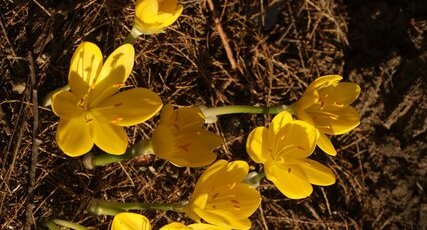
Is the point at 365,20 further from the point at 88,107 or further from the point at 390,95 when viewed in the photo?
the point at 88,107

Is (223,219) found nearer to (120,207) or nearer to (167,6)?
(120,207)

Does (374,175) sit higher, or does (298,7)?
(298,7)

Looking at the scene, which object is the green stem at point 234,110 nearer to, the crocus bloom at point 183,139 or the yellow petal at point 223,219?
the crocus bloom at point 183,139

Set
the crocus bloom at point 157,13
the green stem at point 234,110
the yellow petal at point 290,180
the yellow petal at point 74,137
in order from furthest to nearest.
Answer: the green stem at point 234,110
the yellow petal at point 290,180
the crocus bloom at point 157,13
the yellow petal at point 74,137

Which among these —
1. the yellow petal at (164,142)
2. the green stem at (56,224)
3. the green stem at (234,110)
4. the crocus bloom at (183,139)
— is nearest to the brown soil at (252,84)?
the green stem at (56,224)

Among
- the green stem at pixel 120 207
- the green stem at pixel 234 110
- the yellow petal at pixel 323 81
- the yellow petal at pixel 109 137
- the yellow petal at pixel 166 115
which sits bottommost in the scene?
the green stem at pixel 120 207

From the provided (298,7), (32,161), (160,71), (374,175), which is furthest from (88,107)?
(374,175)

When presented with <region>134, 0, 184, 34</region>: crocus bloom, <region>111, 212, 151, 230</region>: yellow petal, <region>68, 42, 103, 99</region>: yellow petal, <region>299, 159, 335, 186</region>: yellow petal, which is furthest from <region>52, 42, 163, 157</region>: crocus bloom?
<region>299, 159, 335, 186</region>: yellow petal
